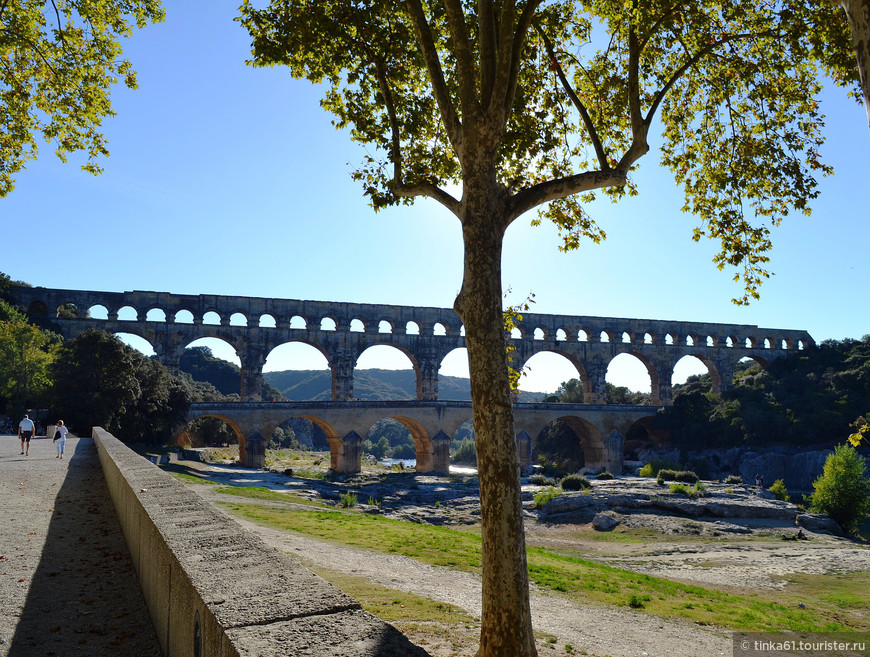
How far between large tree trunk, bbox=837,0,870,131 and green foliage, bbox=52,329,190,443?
94.5ft

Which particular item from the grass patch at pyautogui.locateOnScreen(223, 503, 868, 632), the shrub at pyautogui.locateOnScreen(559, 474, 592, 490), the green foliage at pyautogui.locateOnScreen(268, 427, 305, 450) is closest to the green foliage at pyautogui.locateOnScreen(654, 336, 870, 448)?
the shrub at pyautogui.locateOnScreen(559, 474, 592, 490)

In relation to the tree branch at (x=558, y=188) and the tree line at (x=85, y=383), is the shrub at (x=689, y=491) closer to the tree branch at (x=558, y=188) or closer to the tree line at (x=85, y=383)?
the tree branch at (x=558, y=188)

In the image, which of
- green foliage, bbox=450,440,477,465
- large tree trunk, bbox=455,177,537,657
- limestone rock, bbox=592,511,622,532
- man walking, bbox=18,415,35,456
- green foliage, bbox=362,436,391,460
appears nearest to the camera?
large tree trunk, bbox=455,177,537,657

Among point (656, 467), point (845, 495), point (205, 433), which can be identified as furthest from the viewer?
point (205, 433)

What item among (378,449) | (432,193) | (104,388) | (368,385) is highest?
(368,385)

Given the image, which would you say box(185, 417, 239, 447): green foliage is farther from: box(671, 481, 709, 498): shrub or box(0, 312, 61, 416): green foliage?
box(671, 481, 709, 498): shrub

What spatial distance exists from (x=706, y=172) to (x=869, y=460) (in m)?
35.1

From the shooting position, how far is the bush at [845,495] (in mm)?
24312

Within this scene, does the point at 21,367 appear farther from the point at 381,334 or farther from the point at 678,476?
the point at 678,476

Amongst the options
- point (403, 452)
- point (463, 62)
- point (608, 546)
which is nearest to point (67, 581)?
point (463, 62)

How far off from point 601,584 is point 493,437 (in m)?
6.22

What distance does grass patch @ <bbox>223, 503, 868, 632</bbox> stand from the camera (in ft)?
28.6

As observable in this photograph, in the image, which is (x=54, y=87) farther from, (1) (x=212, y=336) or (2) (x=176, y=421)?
(1) (x=212, y=336)

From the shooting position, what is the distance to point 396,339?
1756 inches
